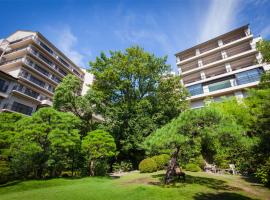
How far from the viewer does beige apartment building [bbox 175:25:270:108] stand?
2933 centimetres

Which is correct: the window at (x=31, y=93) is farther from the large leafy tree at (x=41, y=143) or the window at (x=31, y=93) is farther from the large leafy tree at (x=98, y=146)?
the large leafy tree at (x=98, y=146)

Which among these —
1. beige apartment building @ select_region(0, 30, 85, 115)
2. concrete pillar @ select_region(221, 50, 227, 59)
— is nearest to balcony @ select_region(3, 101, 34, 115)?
beige apartment building @ select_region(0, 30, 85, 115)

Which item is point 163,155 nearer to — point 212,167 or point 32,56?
point 212,167

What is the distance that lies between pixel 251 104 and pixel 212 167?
960cm

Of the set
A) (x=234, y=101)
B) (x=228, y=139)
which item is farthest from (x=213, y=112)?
(x=234, y=101)

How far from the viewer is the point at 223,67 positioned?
3456cm

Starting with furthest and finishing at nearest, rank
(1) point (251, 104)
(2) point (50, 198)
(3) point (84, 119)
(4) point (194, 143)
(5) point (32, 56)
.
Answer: (5) point (32, 56)
(3) point (84, 119)
(1) point (251, 104)
(4) point (194, 143)
(2) point (50, 198)

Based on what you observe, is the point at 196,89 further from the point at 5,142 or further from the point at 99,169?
the point at 5,142

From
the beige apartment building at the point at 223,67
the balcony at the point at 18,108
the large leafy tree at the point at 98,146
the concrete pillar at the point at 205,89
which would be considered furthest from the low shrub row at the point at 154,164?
the balcony at the point at 18,108

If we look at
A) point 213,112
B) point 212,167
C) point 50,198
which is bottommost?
point 50,198

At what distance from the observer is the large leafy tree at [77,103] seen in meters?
24.2

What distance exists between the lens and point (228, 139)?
8586mm

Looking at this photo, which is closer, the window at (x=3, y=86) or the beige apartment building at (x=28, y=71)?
the window at (x=3, y=86)

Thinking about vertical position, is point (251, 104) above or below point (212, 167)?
above
